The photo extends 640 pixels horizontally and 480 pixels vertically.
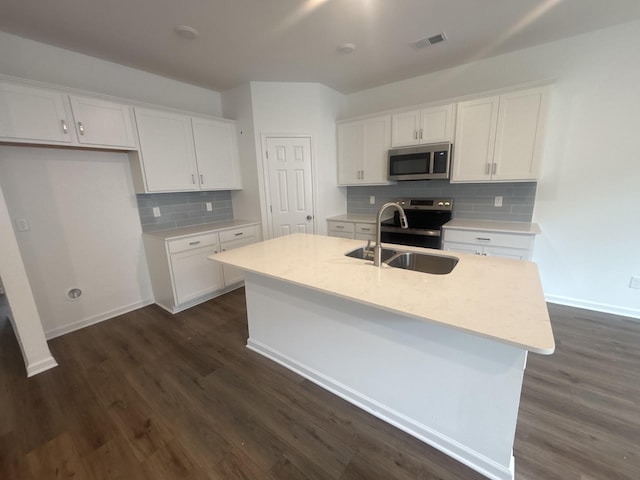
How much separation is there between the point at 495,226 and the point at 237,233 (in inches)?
120

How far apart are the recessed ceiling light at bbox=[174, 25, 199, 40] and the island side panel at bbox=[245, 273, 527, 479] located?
2.16 metres

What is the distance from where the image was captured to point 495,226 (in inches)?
112

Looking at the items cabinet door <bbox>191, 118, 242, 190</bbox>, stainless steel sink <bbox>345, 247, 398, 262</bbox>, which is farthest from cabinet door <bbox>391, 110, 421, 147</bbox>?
cabinet door <bbox>191, 118, 242, 190</bbox>

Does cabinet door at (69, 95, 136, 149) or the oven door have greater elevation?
cabinet door at (69, 95, 136, 149)

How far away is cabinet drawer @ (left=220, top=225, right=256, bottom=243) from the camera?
10.8 ft

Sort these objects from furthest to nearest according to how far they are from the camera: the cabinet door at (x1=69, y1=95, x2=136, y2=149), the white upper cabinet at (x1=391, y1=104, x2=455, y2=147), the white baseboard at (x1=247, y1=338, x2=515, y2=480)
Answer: the white upper cabinet at (x1=391, y1=104, x2=455, y2=147) → the cabinet door at (x1=69, y1=95, x2=136, y2=149) → the white baseboard at (x1=247, y1=338, x2=515, y2=480)

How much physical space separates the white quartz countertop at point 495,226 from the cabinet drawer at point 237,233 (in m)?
2.44

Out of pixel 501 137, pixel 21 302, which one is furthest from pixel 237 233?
pixel 501 137

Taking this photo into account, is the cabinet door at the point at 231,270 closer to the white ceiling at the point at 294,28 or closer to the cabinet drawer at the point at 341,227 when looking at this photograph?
the cabinet drawer at the point at 341,227

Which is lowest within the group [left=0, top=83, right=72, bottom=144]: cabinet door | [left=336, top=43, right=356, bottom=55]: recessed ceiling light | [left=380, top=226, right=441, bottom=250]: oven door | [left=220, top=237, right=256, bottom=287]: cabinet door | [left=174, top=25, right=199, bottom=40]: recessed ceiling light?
[left=220, top=237, right=256, bottom=287]: cabinet door

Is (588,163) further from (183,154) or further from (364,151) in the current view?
(183,154)

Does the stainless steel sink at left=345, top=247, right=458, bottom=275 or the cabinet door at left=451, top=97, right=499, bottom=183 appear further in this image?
the cabinet door at left=451, top=97, right=499, bottom=183

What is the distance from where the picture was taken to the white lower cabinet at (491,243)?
2.62 metres

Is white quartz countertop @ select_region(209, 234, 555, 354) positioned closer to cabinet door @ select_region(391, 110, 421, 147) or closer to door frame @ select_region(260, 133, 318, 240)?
door frame @ select_region(260, 133, 318, 240)
